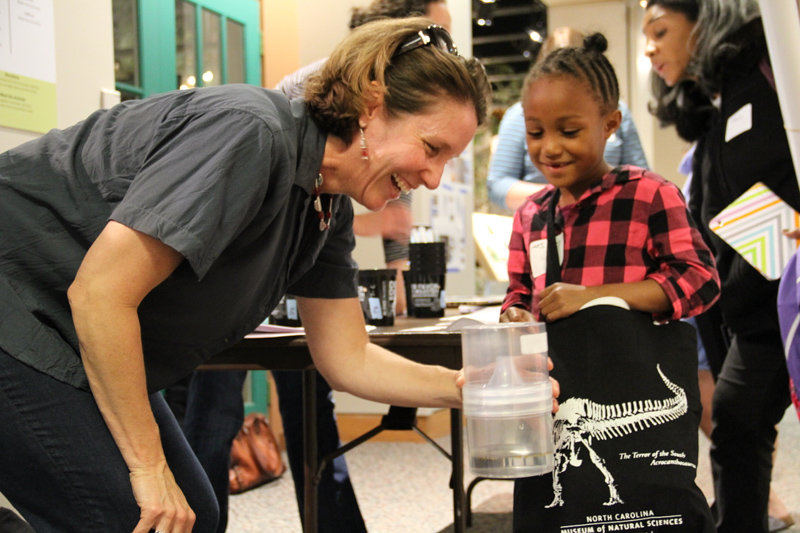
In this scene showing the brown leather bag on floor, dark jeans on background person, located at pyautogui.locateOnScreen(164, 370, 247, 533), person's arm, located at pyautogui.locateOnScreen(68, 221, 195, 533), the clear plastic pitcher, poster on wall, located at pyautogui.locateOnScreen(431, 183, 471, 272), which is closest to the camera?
person's arm, located at pyautogui.locateOnScreen(68, 221, 195, 533)

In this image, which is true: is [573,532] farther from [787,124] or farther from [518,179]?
[518,179]

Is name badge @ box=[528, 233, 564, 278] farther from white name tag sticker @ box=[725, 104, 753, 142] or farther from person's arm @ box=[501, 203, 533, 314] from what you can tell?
white name tag sticker @ box=[725, 104, 753, 142]

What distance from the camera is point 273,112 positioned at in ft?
3.74

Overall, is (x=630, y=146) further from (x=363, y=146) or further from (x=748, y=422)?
(x=363, y=146)

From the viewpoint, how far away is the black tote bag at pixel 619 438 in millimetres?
1287

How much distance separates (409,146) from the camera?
1.25 m

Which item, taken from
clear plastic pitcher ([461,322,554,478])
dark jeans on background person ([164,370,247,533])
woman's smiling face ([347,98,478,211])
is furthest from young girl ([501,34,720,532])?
dark jeans on background person ([164,370,247,533])

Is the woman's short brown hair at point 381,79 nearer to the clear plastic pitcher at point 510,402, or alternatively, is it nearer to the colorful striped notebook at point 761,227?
the clear plastic pitcher at point 510,402

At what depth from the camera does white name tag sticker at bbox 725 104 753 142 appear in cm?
213

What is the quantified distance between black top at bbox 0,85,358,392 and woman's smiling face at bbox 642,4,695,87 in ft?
5.06

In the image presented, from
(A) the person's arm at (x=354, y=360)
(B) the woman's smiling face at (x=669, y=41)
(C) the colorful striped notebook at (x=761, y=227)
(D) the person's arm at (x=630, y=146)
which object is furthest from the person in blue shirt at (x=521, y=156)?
(A) the person's arm at (x=354, y=360)

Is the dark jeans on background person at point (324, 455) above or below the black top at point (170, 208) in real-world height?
below

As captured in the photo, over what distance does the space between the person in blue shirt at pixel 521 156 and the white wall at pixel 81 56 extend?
4.54 feet

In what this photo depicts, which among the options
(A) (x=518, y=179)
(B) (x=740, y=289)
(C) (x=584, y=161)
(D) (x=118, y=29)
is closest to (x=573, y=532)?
(C) (x=584, y=161)
